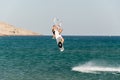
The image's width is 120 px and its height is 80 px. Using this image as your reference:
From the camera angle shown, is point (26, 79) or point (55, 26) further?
point (26, 79)

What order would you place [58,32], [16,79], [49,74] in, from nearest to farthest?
[58,32] < [16,79] < [49,74]

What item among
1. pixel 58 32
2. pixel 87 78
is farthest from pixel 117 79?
pixel 58 32

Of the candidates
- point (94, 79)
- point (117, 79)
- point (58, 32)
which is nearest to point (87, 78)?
point (94, 79)

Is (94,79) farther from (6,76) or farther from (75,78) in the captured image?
(6,76)

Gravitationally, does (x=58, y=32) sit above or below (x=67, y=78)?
above

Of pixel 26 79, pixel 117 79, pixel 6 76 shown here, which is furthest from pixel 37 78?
pixel 117 79

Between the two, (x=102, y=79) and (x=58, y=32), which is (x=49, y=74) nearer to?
(x=102, y=79)

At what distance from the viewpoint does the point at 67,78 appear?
167 feet

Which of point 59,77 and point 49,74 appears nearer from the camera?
point 59,77

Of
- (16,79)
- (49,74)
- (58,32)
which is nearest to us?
(58,32)

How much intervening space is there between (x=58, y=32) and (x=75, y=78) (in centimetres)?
2345

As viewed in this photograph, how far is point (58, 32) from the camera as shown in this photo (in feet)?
94.6

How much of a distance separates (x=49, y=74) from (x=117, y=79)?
1146 cm

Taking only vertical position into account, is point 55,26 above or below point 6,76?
above
